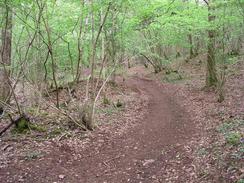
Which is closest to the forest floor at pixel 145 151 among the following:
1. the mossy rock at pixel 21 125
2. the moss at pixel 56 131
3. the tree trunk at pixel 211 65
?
the moss at pixel 56 131

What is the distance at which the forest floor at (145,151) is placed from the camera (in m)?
7.02

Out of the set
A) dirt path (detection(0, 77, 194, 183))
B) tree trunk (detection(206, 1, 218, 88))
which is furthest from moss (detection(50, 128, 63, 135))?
tree trunk (detection(206, 1, 218, 88))

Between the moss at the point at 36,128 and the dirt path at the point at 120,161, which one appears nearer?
the dirt path at the point at 120,161

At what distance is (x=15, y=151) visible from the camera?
857 cm

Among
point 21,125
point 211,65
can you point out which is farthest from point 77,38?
point 211,65

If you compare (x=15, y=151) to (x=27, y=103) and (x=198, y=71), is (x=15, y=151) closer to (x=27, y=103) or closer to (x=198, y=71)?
(x=27, y=103)

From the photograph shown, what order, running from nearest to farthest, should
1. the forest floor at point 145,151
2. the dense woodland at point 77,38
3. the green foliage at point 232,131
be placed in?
1. the forest floor at point 145,151
2. the green foliage at point 232,131
3. the dense woodland at point 77,38

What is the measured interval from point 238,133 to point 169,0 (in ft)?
25.1

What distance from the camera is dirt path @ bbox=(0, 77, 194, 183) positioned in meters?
7.20

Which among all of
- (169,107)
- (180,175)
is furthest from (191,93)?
(180,175)

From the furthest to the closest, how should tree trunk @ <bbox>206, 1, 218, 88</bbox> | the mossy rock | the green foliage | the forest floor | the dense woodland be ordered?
tree trunk @ <bbox>206, 1, 218, 88</bbox>
the dense woodland
the mossy rock
the green foliage
the forest floor

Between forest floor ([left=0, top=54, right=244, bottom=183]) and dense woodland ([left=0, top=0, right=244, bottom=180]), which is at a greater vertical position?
dense woodland ([left=0, top=0, right=244, bottom=180])

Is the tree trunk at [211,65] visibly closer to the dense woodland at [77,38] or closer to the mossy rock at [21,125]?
the dense woodland at [77,38]

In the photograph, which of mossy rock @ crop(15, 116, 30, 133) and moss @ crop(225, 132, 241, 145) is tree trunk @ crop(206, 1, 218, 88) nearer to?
moss @ crop(225, 132, 241, 145)
